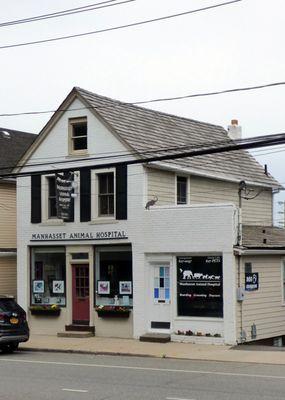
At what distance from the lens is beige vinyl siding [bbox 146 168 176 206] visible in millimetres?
22922

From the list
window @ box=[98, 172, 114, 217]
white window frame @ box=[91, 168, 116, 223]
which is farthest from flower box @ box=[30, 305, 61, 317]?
window @ box=[98, 172, 114, 217]

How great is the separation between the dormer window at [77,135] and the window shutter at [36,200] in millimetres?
1749

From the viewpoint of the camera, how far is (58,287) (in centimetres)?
2456

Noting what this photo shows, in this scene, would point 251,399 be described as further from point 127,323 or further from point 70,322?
point 70,322

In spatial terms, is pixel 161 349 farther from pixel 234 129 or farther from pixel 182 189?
pixel 234 129

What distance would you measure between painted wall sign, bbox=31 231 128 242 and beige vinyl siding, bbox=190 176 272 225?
10.7 ft

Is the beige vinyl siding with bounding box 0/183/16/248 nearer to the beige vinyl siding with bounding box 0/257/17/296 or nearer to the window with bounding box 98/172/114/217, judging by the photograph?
the beige vinyl siding with bounding box 0/257/17/296

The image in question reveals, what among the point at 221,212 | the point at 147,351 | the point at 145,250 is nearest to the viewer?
the point at 147,351

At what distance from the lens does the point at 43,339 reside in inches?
910

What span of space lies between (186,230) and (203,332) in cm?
309

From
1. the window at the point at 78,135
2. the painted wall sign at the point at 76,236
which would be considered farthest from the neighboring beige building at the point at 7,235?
the window at the point at 78,135

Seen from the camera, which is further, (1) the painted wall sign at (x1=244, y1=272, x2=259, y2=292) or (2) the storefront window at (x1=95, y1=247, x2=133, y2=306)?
(2) the storefront window at (x1=95, y1=247, x2=133, y2=306)

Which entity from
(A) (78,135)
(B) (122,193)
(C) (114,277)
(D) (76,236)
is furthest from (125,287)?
(A) (78,135)

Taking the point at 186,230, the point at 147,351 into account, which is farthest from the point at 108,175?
the point at 147,351
